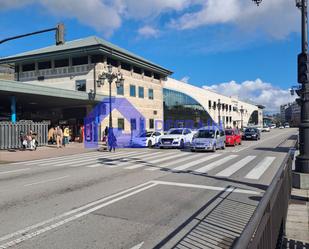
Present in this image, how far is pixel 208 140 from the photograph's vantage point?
23.5 m

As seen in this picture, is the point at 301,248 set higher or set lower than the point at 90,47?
lower

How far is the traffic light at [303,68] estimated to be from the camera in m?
9.70

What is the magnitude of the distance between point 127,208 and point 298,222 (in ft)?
11.8

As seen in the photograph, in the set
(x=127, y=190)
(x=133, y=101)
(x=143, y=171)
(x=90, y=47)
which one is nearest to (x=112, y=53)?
(x=90, y=47)

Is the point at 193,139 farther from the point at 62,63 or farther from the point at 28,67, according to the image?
the point at 28,67

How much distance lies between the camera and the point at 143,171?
14.1 meters

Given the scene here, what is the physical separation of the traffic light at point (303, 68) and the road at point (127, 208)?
343 centimetres

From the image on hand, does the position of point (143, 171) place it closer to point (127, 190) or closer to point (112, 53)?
point (127, 190)

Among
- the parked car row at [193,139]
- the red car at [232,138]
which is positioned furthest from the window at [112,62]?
the red car at [232,138]

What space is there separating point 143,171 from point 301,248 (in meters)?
9.39

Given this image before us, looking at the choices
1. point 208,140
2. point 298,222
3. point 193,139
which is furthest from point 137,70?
point 298,222

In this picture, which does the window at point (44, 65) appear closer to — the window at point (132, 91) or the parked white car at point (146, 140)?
the window at point (132, 91)

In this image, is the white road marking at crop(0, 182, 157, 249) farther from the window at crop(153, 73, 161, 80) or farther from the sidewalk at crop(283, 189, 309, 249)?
the window at crop(153, 73, 161, 80)

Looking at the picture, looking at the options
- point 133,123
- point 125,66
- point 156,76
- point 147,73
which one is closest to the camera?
point 125,66
